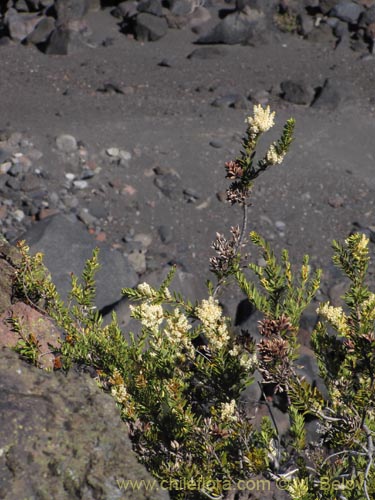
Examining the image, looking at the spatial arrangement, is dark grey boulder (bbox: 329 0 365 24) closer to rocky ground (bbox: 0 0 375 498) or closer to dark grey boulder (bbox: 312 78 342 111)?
rocky ground (bbox: 0 0 375 498)

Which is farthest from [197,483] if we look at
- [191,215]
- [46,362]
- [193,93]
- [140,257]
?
[193,93]

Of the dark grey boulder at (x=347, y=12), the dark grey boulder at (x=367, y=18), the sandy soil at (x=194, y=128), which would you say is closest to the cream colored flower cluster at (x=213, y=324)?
the sandy soil at (x=194, y=128)

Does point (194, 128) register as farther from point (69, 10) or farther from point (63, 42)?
point (69, 10)

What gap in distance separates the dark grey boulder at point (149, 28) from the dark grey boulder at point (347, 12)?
338 centimetres

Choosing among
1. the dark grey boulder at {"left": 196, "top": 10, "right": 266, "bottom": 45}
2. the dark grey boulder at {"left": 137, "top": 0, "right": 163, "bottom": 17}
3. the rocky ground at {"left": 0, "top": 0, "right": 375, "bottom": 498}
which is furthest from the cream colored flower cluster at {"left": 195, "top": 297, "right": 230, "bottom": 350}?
the dark grey boulder at {"left": 137, "top": 0, "right": 163, "bottom": 17}

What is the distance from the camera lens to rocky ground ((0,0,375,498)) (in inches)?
355

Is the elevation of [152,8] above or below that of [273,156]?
below

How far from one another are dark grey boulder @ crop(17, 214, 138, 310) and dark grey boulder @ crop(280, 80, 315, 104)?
5145mm

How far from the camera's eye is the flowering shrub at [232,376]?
306cm

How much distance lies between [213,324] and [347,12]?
11.9 meters

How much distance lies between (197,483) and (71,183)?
6837 millimetres

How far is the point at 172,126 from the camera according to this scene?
1102cm

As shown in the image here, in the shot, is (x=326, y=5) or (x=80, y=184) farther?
(x=326, y=5)

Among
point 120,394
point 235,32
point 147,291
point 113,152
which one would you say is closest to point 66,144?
point 113,152
